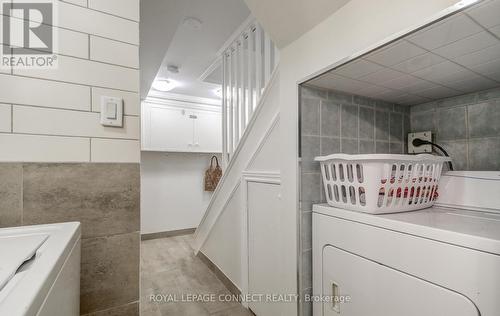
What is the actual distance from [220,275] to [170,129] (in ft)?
7.34

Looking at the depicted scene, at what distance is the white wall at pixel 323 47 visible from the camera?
678 mm

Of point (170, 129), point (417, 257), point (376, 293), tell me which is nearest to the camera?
point (417, 257)

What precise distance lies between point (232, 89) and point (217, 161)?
187 centimetres

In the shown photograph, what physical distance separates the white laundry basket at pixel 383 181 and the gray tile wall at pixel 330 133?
0.33 ft

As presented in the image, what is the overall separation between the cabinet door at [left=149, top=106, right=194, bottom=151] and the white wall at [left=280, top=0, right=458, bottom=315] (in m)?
2.69

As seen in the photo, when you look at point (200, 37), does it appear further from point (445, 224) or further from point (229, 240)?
point (445, 224)

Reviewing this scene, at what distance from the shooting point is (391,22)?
0.71 meters

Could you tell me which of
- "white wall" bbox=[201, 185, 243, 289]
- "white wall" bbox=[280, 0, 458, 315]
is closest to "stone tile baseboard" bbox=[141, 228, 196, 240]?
"white wall" bbox=[201, 185, 243, 289]

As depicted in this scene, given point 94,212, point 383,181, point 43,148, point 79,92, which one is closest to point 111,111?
point 79,92

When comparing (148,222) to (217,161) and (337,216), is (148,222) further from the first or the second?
(337,216)

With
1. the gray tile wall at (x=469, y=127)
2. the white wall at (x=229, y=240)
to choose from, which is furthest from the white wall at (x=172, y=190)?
the gray tile wall at (x=469, y=127)

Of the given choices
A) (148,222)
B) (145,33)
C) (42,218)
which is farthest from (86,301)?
(148,222)

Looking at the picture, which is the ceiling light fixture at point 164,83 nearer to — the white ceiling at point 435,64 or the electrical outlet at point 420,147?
the white ceiling at point 435,64

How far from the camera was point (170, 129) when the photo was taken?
140 inches
